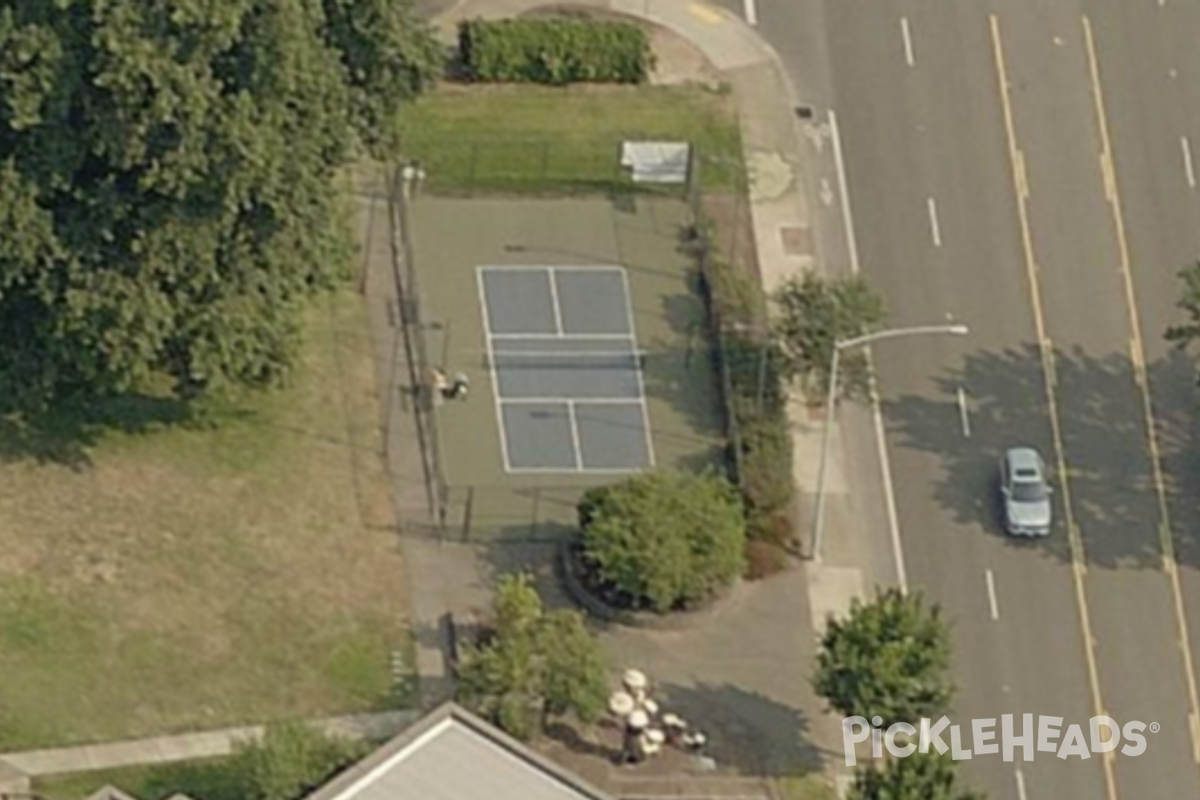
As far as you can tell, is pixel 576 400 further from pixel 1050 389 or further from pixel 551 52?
pixel 1050 389

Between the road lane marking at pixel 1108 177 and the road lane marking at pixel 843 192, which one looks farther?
the road lane marking at pixel 1108 177

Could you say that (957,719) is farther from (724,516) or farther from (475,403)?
(475,403)

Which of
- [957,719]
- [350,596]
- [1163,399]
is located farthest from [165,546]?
[1163,399]

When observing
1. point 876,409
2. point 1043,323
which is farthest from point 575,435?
point 1043,323

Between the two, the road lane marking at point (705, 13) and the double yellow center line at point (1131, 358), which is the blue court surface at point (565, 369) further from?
the double yellow center line at point (1131, 358)

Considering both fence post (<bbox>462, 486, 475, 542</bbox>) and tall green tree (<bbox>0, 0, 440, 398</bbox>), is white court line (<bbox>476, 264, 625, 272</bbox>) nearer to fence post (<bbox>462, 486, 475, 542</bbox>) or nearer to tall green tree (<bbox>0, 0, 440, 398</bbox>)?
tall green tree (<bbox>0, 0, 440, 398</bbox>)

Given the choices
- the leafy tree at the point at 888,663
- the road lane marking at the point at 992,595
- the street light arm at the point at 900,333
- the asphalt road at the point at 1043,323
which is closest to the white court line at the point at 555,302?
the street light arm at the point at 900,333

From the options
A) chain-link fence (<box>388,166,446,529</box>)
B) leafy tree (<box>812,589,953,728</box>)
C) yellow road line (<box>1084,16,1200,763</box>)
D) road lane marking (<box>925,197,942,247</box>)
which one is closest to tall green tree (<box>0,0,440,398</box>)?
chain-link fence (<box>388,166,446,529</box>)
